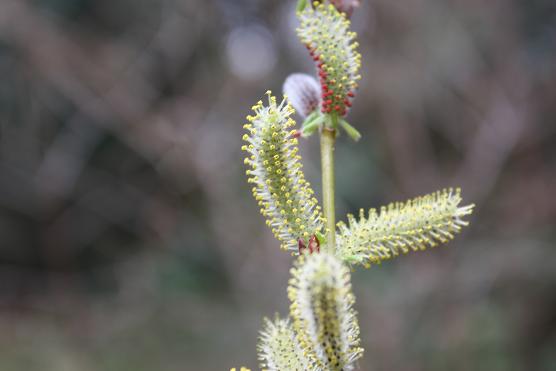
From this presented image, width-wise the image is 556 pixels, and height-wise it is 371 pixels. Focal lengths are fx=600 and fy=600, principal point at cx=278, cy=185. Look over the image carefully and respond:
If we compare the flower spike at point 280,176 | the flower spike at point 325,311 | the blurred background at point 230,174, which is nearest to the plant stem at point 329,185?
the flower spike at point 280,176

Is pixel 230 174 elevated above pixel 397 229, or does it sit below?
above

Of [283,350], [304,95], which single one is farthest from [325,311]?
[304,95]

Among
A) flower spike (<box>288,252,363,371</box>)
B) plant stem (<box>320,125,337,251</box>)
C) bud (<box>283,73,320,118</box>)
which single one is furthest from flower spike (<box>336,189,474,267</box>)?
bud (<box>283,73,320,118</box>)

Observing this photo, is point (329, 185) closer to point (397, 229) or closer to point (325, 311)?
point (397, 229)

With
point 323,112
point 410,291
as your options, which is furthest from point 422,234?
point 410,291

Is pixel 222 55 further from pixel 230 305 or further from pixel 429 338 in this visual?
pixel 429 338

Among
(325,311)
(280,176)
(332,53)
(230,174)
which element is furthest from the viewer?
(230,174)
